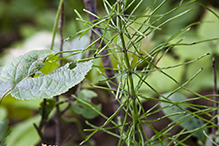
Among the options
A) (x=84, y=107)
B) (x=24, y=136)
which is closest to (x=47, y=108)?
(x=84, y=107)

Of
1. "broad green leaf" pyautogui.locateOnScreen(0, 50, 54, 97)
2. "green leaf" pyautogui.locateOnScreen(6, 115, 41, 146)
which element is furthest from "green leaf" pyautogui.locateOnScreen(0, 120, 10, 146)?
"green leaf" pyautogui.locateOnScreen(6, 115, 41, 146)

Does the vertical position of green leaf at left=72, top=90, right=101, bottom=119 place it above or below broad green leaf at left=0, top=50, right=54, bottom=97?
below

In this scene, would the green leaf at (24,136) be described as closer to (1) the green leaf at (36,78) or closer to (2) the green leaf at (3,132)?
(2) the green leaf at (3,132)

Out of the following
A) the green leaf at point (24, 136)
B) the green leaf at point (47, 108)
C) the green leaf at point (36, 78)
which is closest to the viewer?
the green leaf at point (36, 78)

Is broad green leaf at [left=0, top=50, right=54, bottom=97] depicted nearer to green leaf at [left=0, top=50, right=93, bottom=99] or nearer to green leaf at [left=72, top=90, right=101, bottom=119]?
green leaf at [left=0, top=50, right=93, bottom=99]

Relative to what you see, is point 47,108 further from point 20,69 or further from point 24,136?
point 24,136

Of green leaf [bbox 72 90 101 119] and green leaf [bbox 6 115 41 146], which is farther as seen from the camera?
green leaf [bbox 6 115 41 146]

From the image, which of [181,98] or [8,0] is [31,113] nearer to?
[181,98]

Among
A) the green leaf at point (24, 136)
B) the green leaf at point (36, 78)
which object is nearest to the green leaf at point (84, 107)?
the green leaf at point (36, 78)
